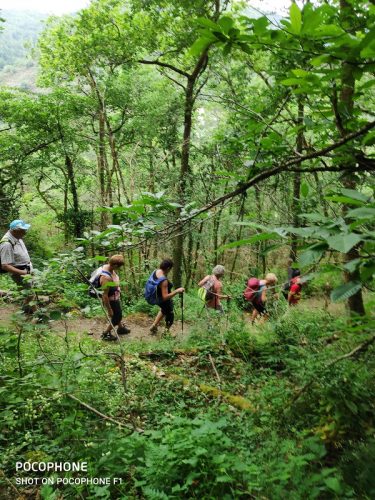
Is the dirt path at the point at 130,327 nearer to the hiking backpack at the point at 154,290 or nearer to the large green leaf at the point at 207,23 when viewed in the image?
the hiking backpack at the point at 154,290

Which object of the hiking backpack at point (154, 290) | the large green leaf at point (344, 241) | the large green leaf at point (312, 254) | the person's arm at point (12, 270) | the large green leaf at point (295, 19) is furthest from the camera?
the hiking backpack at point (154, 290)

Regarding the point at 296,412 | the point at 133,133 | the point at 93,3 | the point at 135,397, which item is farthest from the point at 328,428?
the point at 133,133

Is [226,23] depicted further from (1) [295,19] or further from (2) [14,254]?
(2) [14,254]

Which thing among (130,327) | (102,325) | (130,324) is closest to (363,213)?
(130,327)

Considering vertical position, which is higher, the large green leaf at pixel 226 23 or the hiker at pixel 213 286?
the large green leaf at pixel 226 23

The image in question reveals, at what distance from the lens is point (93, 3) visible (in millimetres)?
10297

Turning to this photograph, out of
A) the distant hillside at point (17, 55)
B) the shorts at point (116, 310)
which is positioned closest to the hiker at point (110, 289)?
the shorts at point (116, 310)

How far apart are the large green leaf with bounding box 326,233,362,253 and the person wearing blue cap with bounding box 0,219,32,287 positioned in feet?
19.5

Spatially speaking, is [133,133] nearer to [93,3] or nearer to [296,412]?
[93,3]

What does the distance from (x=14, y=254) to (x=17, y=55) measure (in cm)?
13227

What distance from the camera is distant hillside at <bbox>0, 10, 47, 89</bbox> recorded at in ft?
290

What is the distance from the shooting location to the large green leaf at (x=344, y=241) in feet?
3.29

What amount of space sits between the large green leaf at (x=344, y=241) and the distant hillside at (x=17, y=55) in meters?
72.8

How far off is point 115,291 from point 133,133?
9.53 metres
